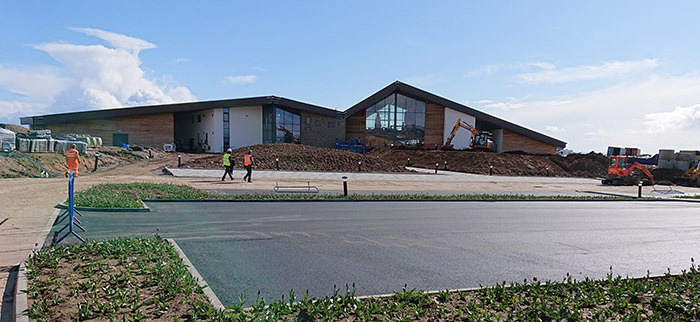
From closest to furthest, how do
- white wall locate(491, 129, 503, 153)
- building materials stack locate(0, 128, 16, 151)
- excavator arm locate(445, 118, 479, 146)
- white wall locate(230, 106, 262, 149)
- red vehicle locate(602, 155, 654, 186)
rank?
building materials stack locate(0, 128, 16, 151), red vehicle locate(602, 155, 654, 186), white wall locate(230, 106, 262, 149), excavator arm locate(445, 118, 479, 146), white wall locate(491, 129, 503, 153)

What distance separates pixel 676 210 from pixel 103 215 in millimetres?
18552

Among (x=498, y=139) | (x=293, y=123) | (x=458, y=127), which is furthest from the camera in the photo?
(x=498, y=139)

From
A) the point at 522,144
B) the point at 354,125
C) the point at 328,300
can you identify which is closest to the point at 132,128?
the point at 354,125

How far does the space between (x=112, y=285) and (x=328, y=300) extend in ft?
8.50

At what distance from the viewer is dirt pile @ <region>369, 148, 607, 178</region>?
37.9m

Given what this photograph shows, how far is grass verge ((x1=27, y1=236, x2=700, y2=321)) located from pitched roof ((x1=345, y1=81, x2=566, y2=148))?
142 feet

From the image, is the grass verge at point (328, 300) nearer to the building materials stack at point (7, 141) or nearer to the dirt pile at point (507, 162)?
the building materials stack at point (7, 141)

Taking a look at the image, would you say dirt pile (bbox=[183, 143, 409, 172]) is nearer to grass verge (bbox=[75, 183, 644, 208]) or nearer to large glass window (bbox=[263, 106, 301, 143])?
large glass window (bbox=[263, 106, 301, 143])

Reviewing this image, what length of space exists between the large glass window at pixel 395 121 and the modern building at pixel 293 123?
12cm

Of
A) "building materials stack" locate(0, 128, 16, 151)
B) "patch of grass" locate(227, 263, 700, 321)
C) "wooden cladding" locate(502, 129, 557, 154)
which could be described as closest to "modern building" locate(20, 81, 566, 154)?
"wooden cladding" locate(502, 129, 557, 154)

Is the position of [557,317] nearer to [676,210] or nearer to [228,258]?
[228,258]

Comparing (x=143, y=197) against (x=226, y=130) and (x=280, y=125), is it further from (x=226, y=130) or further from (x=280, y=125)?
(x=280, y=125)

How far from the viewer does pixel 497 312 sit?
4660mm

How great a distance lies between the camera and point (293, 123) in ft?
155
